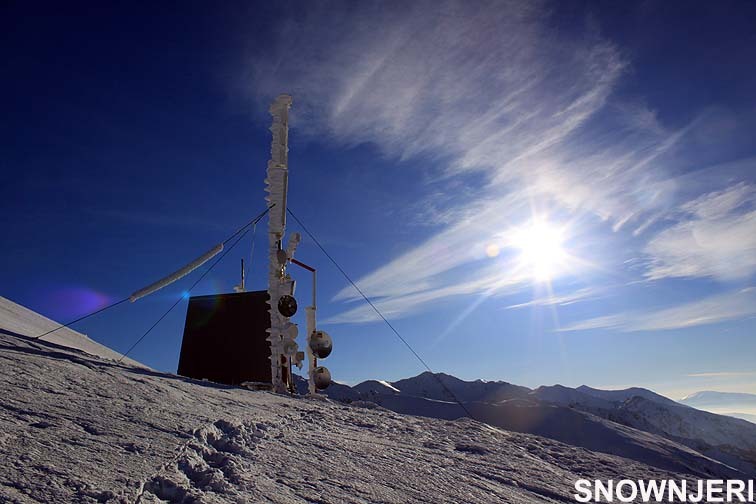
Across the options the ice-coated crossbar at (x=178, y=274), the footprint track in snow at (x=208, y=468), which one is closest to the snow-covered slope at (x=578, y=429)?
the ice-coated crossbar at (x=178, y=274)

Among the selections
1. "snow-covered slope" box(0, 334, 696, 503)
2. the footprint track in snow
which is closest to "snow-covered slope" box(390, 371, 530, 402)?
"snow-covered slope" box(0, 334, 696, 503)

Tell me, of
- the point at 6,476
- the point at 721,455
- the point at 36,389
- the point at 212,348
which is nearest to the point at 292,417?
the point at 36,389

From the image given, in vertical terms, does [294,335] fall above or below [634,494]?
above

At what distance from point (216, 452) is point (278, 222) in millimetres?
9396

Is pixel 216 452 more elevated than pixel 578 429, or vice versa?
pixel 216 452

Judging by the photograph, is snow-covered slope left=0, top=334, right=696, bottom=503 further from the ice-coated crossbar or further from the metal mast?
the metal mast

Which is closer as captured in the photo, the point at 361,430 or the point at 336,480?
the point at 336,480

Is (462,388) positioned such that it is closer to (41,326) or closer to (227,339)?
(227,339)

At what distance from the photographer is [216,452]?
4.81 metres

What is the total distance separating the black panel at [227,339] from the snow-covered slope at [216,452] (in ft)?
27.1

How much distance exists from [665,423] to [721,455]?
2934 inches

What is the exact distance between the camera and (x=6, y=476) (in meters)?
3.29

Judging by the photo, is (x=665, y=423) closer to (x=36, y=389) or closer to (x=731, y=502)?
(x=731, y=502)

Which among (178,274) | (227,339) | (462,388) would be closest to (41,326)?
(178,274)
